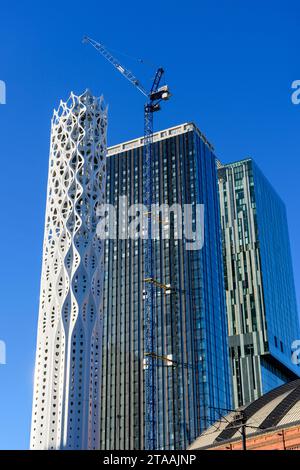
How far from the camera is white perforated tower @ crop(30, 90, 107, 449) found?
450 feet

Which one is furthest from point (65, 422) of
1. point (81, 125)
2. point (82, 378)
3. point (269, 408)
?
point (81, 125)

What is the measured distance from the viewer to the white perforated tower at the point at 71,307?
137 metres

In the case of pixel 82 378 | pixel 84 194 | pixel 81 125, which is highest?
pixel 81 125

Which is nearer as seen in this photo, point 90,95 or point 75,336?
point 75,336

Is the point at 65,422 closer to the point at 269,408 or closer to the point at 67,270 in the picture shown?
the point at 67,270

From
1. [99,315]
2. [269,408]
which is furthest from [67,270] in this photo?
[269,408]

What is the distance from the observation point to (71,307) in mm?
142375

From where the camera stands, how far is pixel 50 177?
16100cm
